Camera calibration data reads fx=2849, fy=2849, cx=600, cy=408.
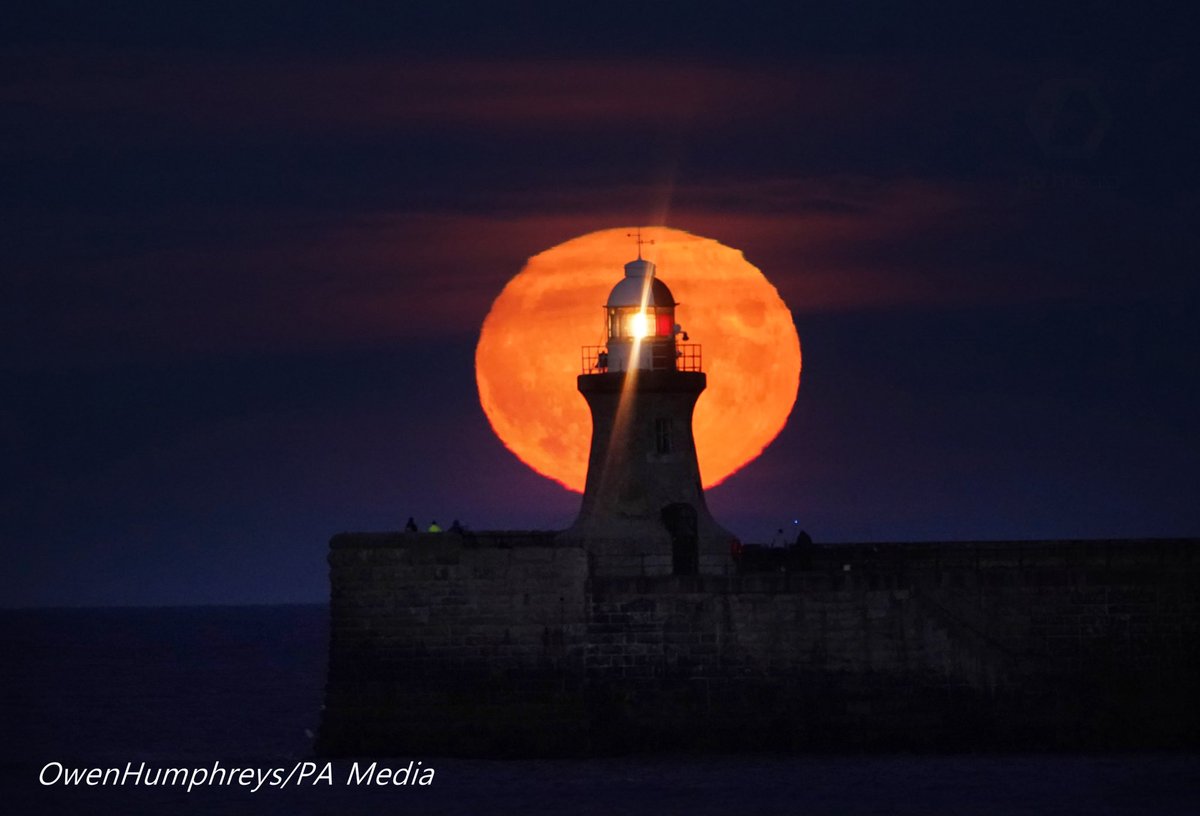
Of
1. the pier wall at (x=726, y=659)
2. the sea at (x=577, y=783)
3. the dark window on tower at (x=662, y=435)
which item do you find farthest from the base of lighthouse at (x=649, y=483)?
the sea at (x=577, y=783)

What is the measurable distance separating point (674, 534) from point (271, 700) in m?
28.4

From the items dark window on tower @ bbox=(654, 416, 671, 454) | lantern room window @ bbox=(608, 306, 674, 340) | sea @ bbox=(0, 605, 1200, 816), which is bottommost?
sea @ bbox=(0, 605, 1200, 816)

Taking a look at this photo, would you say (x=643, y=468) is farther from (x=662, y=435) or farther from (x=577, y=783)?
(x=577, y=783)

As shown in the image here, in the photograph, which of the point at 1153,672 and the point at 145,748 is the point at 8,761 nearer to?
the point at 145,748

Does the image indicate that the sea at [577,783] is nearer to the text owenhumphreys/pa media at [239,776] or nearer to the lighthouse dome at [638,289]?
the text owenhumphreys/pa media at [239,776]

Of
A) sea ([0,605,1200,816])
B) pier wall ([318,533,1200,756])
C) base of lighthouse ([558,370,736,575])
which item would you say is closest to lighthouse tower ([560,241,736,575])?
base of lighthouse ([558,370,736,575])

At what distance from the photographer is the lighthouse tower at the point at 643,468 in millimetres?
47781

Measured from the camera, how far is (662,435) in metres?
48.3

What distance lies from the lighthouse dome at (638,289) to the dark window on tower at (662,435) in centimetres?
215

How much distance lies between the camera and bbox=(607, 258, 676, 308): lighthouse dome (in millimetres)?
49000

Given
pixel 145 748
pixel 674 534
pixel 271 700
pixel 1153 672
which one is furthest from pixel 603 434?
pixel 271 700

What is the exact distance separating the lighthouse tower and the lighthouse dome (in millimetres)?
96

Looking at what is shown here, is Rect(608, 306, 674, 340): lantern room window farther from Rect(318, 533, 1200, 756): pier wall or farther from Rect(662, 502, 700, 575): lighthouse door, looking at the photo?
Rect(318, 533, 1200, 756): pier wall

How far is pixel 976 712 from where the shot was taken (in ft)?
149
